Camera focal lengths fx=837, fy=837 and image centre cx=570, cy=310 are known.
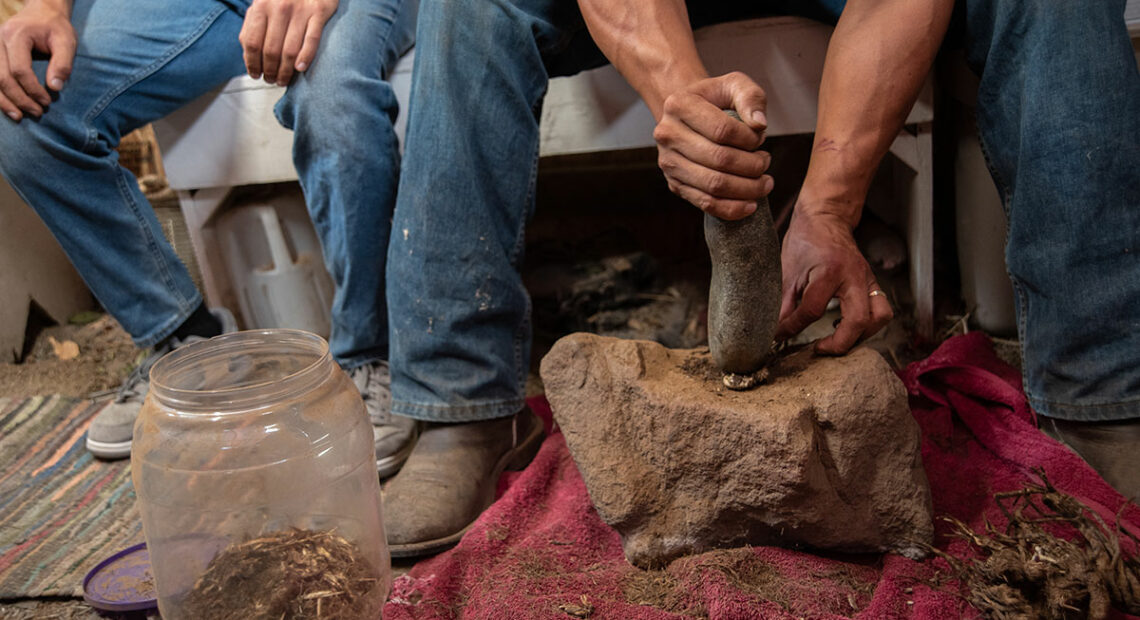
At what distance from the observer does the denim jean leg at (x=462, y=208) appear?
1599 millimetres

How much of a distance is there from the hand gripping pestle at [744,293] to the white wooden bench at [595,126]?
823mm

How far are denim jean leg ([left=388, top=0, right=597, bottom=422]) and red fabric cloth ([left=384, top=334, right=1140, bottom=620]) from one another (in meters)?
0.25

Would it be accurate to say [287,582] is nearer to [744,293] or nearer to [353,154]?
[744,293]

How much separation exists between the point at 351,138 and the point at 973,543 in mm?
1428

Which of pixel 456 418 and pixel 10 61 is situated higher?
pixel 10 61

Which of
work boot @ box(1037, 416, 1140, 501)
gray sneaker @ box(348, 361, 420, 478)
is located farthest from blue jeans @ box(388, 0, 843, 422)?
work boot @ box(1037, 416, 1140, 501)

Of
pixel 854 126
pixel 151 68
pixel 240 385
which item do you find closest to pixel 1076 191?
pixel 854 126

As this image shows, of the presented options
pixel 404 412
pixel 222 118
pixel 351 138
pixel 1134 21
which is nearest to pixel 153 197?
pixel 222 118

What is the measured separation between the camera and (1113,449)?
145 centimetres

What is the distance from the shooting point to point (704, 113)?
113cm

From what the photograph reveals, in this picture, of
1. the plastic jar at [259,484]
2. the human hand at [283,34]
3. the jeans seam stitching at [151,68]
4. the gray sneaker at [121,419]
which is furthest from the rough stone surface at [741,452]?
the jeans seam stitching at [151,68]

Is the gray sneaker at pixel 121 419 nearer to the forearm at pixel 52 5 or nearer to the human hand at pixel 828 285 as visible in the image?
the forearm at pixel 52 5

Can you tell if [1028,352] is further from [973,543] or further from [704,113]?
[704,113]

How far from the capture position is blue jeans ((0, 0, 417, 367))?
1859 millimetres
